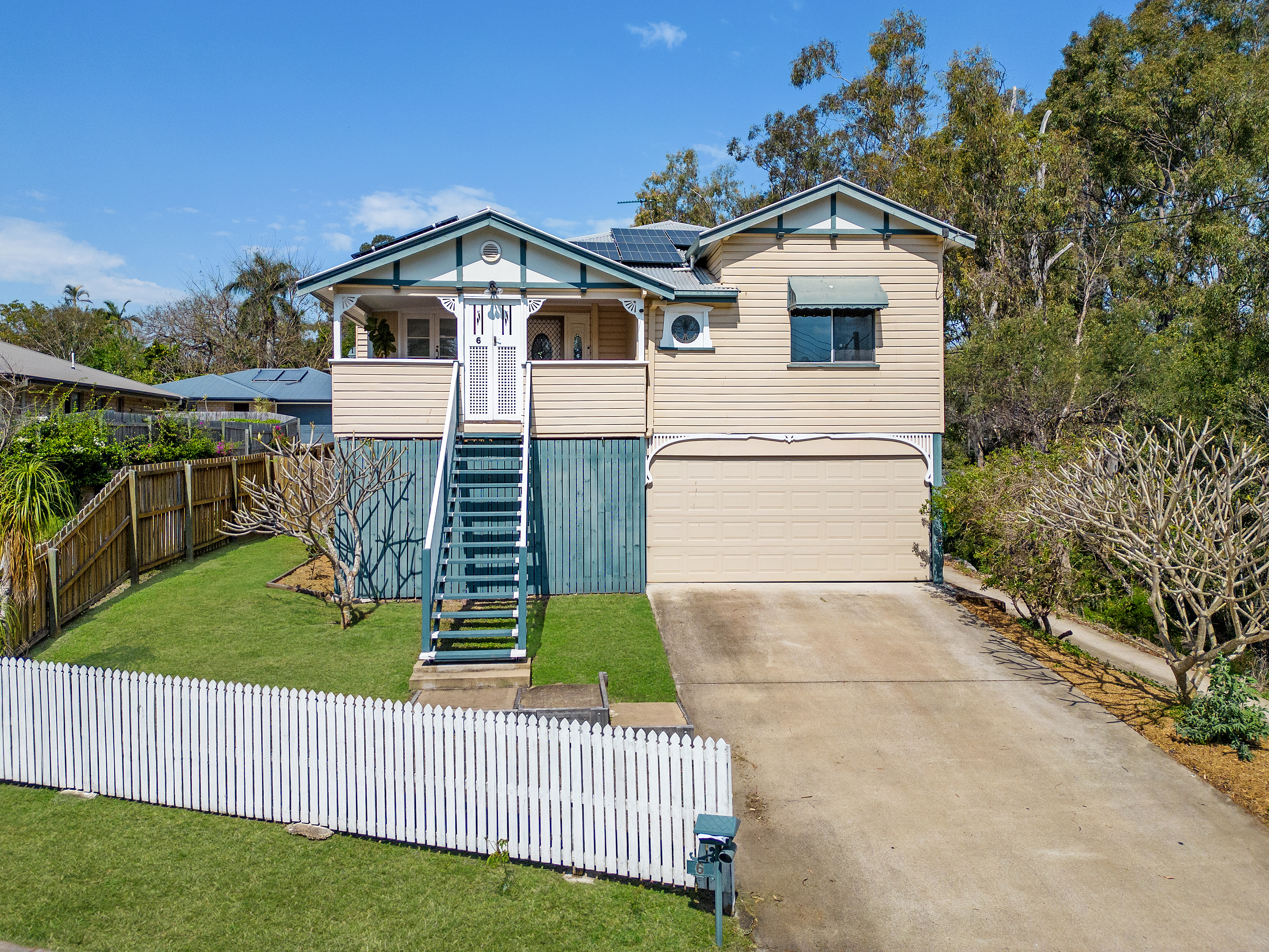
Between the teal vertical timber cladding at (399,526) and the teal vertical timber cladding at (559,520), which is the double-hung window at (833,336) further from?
the teal vertical timber cladding at (399,526)

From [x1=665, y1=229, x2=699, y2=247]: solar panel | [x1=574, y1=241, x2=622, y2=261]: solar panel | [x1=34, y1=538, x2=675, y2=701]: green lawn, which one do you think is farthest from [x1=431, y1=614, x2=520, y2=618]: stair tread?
[x1=665, y1=229, x2=699, y2=247]: solar panel

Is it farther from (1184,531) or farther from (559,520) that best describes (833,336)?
(1184,531)

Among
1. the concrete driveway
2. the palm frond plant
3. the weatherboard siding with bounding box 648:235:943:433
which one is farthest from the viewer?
the weatherboard siding with bounding box 648:235:943:433

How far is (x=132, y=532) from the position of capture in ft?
41.7

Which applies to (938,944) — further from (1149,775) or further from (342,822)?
→ (342,822)

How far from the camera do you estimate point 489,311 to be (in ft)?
42.6

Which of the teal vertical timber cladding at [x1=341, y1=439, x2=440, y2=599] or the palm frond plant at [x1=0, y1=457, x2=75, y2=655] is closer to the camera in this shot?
the palm frond plant at [x1=0, y1=457, x2=75, y2=655]

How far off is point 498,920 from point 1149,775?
20.1ft

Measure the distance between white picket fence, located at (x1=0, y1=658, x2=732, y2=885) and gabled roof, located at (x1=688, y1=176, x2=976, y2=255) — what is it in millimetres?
9676

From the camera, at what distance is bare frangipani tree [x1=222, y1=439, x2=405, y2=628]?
36.9 feet

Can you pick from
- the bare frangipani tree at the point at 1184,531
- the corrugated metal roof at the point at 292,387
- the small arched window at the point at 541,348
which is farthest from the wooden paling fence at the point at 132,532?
the corrugated metal roof at the point at 292,387

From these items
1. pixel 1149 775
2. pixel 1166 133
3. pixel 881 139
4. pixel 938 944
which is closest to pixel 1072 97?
pixel 1166 133

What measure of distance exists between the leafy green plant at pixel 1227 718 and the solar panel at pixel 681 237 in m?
Answer: 11.8

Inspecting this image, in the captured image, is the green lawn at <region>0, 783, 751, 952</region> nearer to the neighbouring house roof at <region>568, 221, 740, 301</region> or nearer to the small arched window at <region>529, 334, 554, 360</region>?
the neighbouring house roof at <region>568, 221, 740, 301</region>
